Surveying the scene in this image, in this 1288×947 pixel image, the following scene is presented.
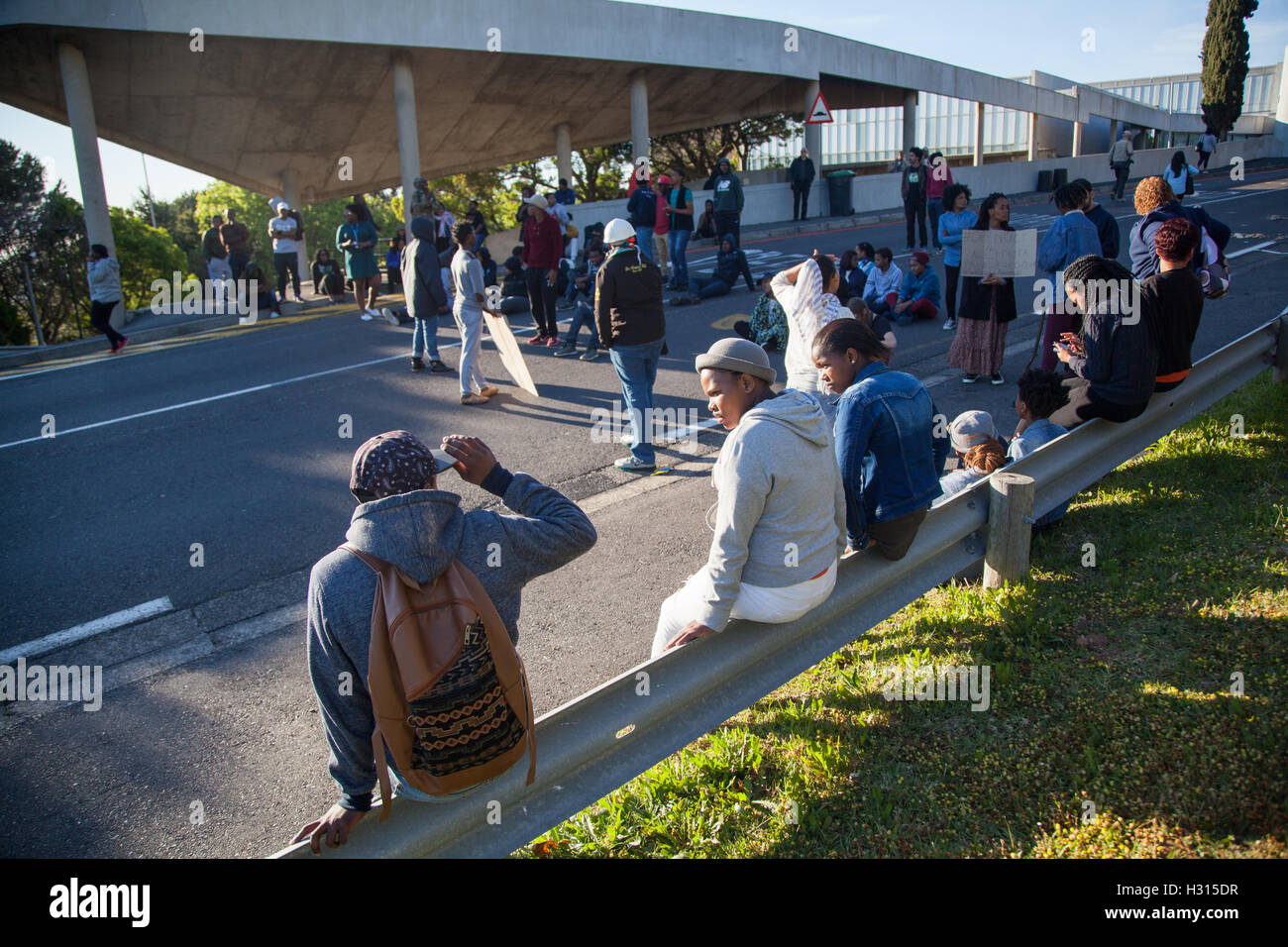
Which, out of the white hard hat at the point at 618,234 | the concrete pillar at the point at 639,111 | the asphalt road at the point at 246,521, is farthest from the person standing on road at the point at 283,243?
the white hard hat at the point at 618,234

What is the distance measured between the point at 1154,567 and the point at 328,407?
807 centimetres

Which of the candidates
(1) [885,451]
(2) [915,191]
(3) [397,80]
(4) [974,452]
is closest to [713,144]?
Answer: (3) [397,80]

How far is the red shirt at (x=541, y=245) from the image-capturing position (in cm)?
1195

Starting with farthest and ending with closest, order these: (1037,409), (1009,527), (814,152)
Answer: (814,152)
(1037,409)
(1009,527)

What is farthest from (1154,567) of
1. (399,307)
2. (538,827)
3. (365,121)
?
(365,121)

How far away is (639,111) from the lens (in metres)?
25.5

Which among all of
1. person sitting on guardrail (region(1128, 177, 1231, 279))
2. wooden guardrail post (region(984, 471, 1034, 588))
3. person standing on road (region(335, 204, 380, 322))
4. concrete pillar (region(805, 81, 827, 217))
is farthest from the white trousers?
concrete pillar (region(805, 81, 827, 217))

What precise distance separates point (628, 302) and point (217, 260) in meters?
14.7

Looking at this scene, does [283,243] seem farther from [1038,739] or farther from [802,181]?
[1038,739]

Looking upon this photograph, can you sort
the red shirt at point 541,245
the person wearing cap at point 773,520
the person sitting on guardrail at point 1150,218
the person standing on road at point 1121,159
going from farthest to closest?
the person standing on road at point 1121,159
the red shirt at point 541,245
the person sitting on guardrail at point 1150,218
the person wearing cap at point 773,520

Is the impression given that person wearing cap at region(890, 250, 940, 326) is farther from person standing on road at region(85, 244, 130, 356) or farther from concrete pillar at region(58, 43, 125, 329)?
concrete pillar at region(58, 43, 125, 329)

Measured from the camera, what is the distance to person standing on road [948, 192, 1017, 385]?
27.6 ft

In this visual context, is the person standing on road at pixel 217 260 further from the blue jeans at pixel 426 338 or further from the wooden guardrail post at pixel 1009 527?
the wooden guardrail post at pixel 1009 527

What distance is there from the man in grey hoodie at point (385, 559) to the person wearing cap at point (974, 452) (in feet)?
9.84
